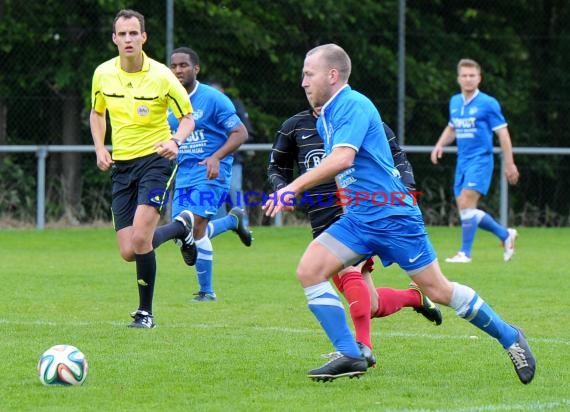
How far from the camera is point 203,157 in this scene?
10.6 meters

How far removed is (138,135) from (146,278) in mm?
1014

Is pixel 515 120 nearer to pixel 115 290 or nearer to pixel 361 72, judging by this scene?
A: pixel 361 72

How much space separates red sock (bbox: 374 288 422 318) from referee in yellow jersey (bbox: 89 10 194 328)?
5.81 ft

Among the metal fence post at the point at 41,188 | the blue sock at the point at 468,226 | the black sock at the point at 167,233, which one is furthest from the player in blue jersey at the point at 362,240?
the metal fence post at the point at 41,188

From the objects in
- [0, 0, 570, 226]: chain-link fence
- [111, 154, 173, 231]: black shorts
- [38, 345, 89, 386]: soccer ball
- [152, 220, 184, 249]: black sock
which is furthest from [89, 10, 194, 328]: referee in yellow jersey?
[0, 0, 570, 226]: chain-link fence

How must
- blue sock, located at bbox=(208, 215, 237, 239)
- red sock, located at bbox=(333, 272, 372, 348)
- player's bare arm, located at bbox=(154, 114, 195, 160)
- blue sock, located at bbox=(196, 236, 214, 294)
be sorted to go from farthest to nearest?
blue sock, located at bbox=(208, 215, 237, 239)
blue sock, located at bbox=(196, 236, 214, 294)
player's bare arm, located at bbox=(154, 114, 195, 160)
red sock, located at bbox=(333, 272, 372, 348)

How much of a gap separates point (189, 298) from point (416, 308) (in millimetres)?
2892

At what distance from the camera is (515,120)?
66.6ft

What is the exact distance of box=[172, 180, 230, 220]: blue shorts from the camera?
10.4 metres

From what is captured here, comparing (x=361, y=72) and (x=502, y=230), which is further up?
(x=361, y=72)

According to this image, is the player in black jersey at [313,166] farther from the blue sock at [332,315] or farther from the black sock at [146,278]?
the black sock at [146,278]

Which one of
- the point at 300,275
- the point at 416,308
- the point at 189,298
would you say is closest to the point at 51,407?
the point at 300,275

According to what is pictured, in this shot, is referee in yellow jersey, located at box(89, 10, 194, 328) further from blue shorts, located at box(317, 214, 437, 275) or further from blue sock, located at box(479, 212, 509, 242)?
blue sock, located at box(479, 212, 509, 242)

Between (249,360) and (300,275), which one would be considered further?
(249,360)
